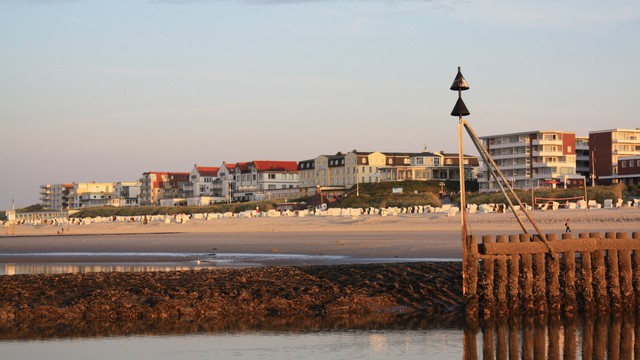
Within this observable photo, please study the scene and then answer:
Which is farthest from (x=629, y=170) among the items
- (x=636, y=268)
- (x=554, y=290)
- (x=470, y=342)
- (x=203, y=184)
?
(x=470, y=342)

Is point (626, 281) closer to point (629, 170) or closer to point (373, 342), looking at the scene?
point (373, 342)

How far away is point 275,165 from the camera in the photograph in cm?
17875

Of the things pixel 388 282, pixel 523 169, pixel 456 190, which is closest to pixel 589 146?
pixel 523 169

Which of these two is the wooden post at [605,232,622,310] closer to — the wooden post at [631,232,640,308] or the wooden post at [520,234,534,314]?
the wooden post at [631,232,640,308]

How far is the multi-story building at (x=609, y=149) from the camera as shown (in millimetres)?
129875

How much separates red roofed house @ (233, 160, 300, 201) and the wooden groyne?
146023 millimetres

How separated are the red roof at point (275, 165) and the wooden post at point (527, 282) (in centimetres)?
15446

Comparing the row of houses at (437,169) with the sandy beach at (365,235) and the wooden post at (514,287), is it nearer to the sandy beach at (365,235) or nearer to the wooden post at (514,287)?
the sandy beach at (365,235)

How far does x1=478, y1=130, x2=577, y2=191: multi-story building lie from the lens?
134375mm

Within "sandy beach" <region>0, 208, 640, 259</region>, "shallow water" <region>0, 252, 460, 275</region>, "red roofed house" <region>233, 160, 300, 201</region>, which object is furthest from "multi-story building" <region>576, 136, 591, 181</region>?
"shallow water" <region>0, 252, 460, 275</region>

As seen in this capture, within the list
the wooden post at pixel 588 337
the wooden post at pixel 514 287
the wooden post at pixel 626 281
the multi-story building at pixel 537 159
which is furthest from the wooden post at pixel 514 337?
the multi-story building at pixel 537 159

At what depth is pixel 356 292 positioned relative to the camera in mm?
23312

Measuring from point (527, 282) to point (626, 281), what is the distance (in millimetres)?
2438

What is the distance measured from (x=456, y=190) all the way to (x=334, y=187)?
2127cm
